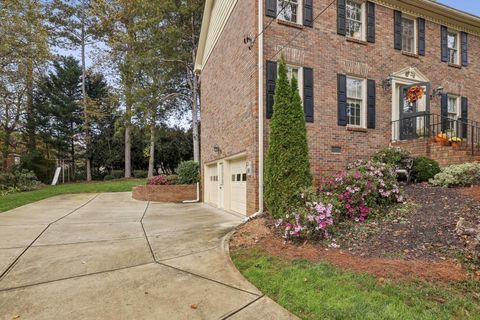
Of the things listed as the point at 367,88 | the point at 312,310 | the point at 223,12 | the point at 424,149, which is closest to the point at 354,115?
the point at 367,88

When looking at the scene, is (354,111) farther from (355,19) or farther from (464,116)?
(464,116)

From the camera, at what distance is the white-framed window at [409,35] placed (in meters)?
9.91

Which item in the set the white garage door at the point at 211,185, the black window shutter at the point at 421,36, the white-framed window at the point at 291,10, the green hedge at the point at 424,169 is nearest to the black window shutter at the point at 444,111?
the black window shutter at the point at 421,36

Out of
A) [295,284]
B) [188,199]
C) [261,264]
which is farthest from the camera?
[188,199]

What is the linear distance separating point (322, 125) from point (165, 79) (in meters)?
12.0

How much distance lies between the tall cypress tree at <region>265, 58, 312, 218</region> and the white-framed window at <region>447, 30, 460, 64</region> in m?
8.42

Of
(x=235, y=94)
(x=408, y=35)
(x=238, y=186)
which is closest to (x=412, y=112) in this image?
(x=408, y=35)

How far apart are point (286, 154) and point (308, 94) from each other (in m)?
2.62

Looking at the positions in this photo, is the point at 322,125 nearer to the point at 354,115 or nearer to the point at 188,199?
the point at 354,115

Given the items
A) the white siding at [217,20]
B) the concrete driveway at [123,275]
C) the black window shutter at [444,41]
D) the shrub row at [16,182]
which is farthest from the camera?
the shrub row at [16,182]

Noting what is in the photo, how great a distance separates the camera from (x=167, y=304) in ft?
9.87

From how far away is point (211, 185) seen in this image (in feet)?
39.4

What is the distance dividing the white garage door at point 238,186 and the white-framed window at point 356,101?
3.53 metres

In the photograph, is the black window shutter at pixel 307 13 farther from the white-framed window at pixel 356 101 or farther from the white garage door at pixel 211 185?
the white garage door at pixel 211 185
